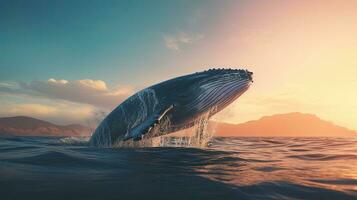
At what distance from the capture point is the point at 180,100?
14.1 metres

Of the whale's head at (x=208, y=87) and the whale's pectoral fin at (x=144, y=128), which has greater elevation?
the whale's head at (x=208, y=87)

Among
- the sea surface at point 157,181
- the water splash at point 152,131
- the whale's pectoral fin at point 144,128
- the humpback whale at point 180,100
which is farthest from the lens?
the water splash at point 152,131

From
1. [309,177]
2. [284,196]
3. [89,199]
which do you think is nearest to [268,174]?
[309,177]

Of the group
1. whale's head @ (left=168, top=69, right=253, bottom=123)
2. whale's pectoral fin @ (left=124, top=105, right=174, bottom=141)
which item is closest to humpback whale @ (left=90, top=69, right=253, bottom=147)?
whale's head @ (left=168, top=69, right=253, bottom=123)

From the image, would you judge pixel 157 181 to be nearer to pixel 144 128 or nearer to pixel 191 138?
pixel 144 128

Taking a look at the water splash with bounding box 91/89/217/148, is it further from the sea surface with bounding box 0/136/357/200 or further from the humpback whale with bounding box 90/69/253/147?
the sea surface with bounding box 0/136/357/200

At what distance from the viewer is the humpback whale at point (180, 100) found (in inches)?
556

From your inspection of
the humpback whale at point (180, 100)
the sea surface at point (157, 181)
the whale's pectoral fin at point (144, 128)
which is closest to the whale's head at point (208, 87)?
the humpback whale at point (180, 100)

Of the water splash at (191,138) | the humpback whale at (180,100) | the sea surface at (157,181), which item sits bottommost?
the sea surface at (157,181)

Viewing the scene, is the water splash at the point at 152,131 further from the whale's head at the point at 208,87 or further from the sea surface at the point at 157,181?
the sea surface at the point at 157,181

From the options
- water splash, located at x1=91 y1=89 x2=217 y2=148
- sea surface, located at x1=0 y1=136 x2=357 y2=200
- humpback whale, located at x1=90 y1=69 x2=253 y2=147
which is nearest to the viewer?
sea surface, located at x1=0 y1=136 x2=357 y2=200

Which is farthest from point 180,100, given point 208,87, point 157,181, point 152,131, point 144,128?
point 157,181

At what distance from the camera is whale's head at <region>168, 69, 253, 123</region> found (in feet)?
46.6

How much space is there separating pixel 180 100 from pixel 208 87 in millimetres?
1258
